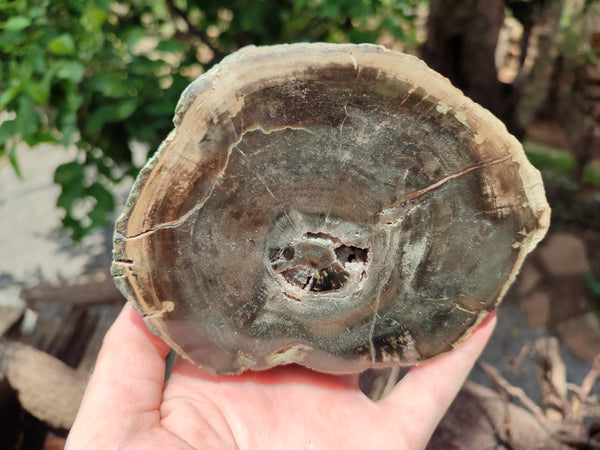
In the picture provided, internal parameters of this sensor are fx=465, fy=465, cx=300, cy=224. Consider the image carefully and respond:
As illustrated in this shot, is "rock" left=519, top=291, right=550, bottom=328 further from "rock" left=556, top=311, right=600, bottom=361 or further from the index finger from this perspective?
the index finger

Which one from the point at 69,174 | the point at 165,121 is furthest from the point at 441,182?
the point at 69,174

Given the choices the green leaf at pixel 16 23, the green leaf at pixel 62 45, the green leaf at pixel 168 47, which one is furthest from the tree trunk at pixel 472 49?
the green leaf at pixel 16 23

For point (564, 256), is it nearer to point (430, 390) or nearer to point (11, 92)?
point (430, 390)

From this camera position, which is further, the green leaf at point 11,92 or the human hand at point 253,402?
the green leaf at point 11,92

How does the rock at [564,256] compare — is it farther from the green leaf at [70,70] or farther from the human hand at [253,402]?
the green leaf at [70,70]

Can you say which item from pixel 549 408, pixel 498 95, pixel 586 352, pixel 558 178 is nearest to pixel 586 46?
pixel 498 95

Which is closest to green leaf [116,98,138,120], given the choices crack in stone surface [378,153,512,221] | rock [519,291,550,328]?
crack in stone surface [378,153,512,221]
